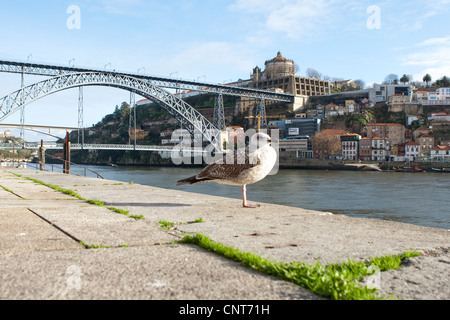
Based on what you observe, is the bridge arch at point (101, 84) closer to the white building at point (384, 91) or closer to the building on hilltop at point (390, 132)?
the building on hilltop at point (390, 132)

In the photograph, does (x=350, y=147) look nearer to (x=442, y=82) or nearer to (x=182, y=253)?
(x=442, y=82)

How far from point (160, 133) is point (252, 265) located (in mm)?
85776

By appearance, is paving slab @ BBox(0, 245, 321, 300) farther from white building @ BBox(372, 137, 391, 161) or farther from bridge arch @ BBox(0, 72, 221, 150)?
white building @ BBox(372, 137, 391, 161)

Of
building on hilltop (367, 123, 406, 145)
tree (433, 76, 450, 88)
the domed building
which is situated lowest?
building on hilltop (367, 123, 406, 145)

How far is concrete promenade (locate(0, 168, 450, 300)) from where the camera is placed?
4.93ft

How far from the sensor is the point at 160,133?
8625 centimetres

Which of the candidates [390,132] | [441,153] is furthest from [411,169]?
[390,132]

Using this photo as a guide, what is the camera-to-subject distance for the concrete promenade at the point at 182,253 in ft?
4.93

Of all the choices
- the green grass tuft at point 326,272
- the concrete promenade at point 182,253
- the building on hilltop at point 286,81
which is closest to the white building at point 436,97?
the building on hilltop at point 286,81

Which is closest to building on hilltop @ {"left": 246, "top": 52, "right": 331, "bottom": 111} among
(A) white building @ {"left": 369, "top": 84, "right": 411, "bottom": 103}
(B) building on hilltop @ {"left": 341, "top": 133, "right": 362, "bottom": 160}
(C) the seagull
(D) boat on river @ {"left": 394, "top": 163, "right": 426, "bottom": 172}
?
(A) white building @ {"left": 369, "top": 84, "right": 411, "bottom": 103}

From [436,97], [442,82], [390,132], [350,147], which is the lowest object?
[350,147]

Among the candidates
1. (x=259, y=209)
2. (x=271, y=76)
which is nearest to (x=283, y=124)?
(x=271, y=76)

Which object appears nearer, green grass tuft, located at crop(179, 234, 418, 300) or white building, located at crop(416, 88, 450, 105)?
green grass tuft, located at crop(179, 234, 418, 300)

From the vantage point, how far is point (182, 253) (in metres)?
2.04
